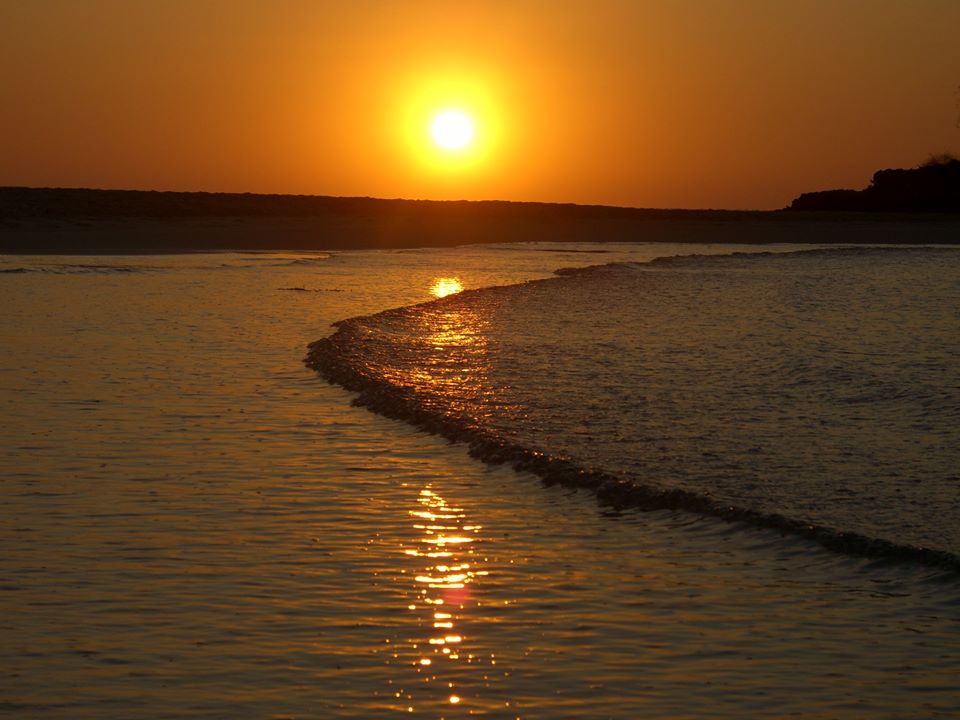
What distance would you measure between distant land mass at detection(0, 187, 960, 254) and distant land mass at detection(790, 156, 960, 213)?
15.4 ft

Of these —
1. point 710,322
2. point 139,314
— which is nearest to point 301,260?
point 139,314

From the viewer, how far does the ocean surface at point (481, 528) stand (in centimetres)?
547

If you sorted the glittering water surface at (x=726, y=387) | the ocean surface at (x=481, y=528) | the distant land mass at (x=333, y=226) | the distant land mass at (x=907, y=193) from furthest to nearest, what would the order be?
the distant land mass at (x=907, y=193) < the distant land mass at (x=333, y=226) < the glittering water surface at (x=726, y=387) < the ocean surface at (x=481, y=528)

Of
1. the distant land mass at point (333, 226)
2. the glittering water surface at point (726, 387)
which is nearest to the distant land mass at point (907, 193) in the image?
the distant land mass at point (333, 226)

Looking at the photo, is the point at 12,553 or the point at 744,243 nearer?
the point at 12,553

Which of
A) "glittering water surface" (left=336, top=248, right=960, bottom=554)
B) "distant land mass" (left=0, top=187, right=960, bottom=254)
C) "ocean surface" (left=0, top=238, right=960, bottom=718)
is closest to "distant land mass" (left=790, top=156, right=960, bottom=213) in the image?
"distant land mass" (left=0, top=187, right=960, bottom=254)

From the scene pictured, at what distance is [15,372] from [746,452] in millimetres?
8306

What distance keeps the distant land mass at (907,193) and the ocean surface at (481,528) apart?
81.7m

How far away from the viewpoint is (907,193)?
96.6 meters

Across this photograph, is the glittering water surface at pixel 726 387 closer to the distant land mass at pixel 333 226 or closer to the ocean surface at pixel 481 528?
the ocean surface at pixel 481 528

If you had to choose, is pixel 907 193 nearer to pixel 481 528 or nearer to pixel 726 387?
pixel 726 387

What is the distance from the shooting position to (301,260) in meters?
42.8

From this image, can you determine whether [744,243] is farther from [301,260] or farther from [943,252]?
[301,260]

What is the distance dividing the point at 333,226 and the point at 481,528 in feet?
213
